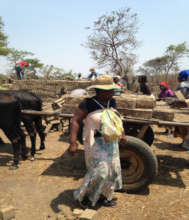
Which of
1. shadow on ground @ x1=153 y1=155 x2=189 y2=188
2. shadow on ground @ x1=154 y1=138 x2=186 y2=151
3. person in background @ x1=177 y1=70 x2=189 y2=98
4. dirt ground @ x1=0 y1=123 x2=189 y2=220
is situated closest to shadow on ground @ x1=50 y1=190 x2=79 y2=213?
dirt ground @ x1=0 y1=123 x2=189 y2=220

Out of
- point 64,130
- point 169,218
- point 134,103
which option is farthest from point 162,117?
point 64,130

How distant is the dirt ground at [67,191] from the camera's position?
2.90 m

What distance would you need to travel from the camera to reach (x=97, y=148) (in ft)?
8.96

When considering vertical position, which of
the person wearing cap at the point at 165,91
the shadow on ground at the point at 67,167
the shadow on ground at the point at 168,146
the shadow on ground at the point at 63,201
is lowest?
the shadow on ground at the point at 63,201

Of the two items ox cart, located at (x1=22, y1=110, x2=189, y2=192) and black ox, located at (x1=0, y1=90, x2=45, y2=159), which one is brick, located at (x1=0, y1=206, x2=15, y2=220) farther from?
black ox, located at (x1=0, y1=90, x2=45, y2=159)

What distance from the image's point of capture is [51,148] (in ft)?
19.2

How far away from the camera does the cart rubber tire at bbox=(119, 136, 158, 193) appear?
10.6 feet

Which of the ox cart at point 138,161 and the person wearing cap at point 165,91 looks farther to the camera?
the person wearing cap at point 165,91

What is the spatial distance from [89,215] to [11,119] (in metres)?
2.93

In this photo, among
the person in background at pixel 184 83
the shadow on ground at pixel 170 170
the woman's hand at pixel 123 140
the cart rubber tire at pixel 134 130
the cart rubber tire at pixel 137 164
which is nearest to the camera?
the woman's hand at pixel 123 140

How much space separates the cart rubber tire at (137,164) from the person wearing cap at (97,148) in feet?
1.84

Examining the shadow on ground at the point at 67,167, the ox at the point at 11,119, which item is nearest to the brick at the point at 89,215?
the shadow on ground at the point at 67,167

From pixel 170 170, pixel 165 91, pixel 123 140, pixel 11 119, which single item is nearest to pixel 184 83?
pixel 165 91

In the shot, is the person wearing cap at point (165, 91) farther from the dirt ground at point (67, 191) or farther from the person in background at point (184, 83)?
the dirt ground at point (67, 191)
